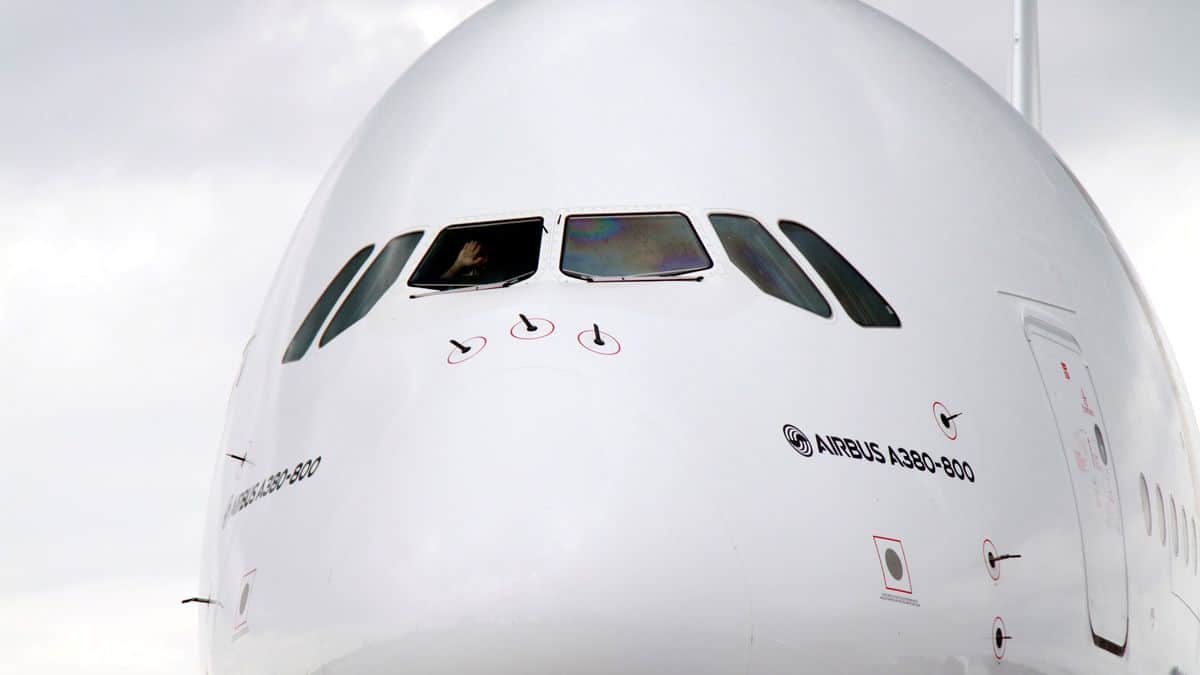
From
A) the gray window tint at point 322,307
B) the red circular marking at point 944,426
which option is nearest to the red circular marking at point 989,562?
the red circular marking at point 944,426

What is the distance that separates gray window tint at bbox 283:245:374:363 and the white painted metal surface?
11cm

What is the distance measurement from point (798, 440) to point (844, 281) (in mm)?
1145

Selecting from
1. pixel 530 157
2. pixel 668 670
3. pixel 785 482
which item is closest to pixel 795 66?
pixel 530 157

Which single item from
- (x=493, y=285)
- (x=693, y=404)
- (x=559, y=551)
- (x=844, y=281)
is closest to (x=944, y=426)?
(x=844, y=281)

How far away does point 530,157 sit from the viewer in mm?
8133

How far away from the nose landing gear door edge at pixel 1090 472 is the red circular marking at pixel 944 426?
98cm

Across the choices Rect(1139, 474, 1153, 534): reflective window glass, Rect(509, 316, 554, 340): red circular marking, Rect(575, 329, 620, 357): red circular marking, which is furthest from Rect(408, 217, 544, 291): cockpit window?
Rect(1139, 474, 1153, 534): reflective window glass

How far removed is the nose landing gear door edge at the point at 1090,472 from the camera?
8.20 meters

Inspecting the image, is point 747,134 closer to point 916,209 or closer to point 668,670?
point 916,209

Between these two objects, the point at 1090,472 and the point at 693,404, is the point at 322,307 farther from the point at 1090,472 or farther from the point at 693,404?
the point at 1090,472

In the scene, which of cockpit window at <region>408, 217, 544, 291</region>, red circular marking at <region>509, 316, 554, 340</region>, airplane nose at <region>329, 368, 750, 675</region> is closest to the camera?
airplane nose at <region>329, 368, 750, 675</region>

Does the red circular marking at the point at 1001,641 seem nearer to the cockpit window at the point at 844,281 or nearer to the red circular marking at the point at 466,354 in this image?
the cockpit window at the point at 844,281

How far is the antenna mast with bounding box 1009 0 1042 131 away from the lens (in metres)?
16.7

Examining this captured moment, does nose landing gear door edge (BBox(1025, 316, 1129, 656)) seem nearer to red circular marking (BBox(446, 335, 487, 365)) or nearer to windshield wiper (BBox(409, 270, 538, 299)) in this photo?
windshield wiper (BBox(409, 270, 538, 299))
